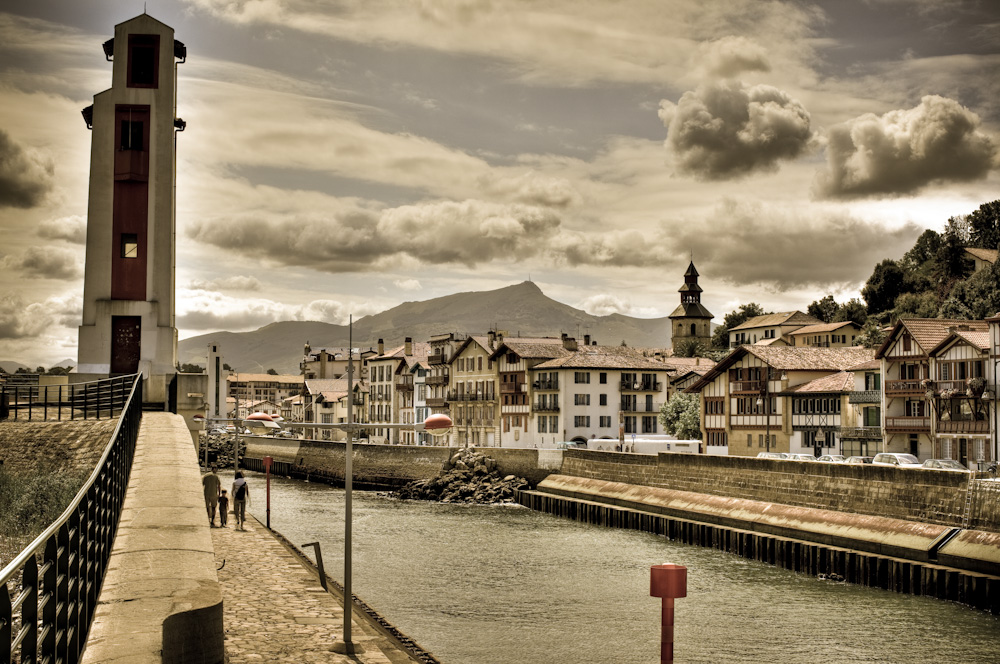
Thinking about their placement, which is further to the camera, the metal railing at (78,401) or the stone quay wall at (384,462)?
the stone quay wall at (384,462)

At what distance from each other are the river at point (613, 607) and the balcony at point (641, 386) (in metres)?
39.5

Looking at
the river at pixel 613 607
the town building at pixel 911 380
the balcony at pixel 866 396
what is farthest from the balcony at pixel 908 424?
the river at pixel 613 607

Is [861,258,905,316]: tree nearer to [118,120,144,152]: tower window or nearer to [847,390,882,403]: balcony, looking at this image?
[847,390,882,403]: balcony

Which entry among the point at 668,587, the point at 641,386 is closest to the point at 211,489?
the point at 668,587

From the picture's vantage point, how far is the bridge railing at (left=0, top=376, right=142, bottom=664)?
15.1 ft

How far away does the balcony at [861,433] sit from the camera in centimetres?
6019

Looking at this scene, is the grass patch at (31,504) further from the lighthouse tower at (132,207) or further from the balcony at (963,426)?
the balcony at (963,426)

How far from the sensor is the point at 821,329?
131375 mm

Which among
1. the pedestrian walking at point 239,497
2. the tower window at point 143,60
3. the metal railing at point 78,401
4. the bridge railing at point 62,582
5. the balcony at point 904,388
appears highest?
the tower window at point 143,60

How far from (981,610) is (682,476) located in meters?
22.0

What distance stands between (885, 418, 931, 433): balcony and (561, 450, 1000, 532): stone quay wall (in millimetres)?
15601

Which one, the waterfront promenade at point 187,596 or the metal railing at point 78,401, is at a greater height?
the metal railing at point 78,401

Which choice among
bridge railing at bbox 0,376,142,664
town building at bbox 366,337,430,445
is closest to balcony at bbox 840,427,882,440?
town building at bbox 366,337,430,445

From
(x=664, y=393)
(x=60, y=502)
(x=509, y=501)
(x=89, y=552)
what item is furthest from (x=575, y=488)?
(x=89, y=552)
